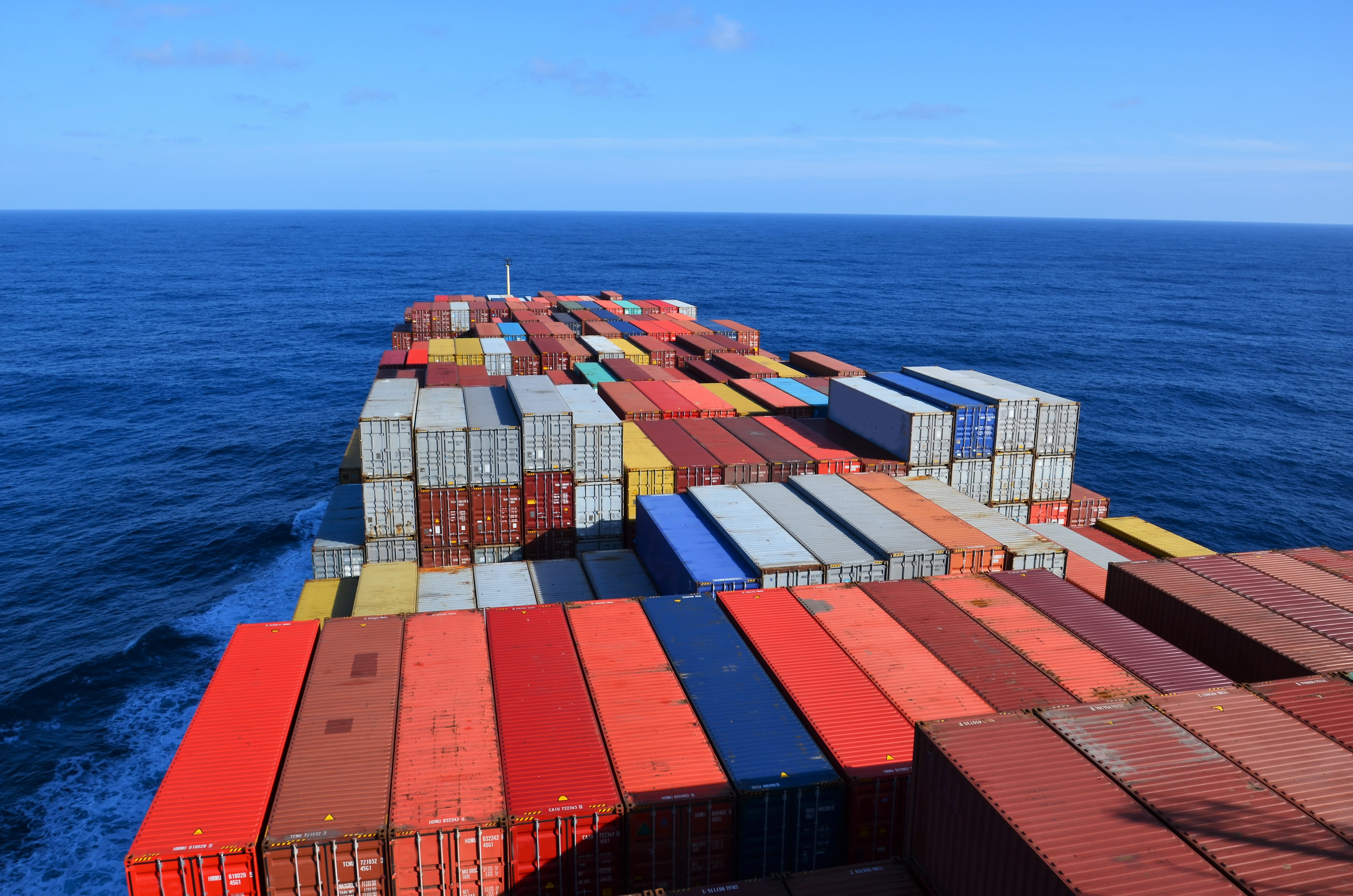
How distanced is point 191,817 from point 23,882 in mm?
17214

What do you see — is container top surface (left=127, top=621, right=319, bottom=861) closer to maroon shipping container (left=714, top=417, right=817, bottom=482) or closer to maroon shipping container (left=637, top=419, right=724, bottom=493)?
maroon shipping container (left=637, top=419, right=724, bottom=493)

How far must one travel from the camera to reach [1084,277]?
7598 inches

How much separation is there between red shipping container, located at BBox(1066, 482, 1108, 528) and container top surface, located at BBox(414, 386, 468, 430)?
29.0m

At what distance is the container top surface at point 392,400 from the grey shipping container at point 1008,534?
20661 mm

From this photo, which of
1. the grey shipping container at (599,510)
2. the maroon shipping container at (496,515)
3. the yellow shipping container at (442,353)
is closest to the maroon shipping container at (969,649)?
the grey shipping container at (599,510)

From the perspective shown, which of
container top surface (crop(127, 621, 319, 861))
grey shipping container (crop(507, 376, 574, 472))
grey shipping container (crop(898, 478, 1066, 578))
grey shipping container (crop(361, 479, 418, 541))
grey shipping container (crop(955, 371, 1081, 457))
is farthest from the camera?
grey shipping container (crop(955, 371, 1081, 457))

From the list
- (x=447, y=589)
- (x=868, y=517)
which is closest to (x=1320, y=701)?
(x=868, y=517)

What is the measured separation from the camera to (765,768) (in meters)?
17.9

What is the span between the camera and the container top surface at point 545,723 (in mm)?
16891

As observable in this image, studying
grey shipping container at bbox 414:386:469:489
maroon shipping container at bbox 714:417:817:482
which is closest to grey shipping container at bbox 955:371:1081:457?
maroon shipping container at bbox 714:417:817:482

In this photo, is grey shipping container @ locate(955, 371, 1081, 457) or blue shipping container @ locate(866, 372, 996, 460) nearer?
blue shipping container @ locate(866, 372, 996, 460)

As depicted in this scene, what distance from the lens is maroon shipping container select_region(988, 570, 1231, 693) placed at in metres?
21.8

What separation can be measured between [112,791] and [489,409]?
19.9 meters

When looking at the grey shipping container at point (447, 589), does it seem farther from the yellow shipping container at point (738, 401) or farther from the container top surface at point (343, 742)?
the yellow shipping container at point (738, 401)
